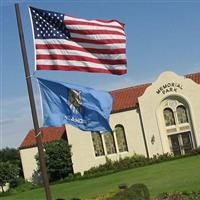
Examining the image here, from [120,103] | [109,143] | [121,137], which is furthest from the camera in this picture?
[120,103]

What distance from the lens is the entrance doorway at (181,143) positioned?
165ft

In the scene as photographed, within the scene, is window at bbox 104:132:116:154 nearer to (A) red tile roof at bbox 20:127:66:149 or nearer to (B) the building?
(B) the building

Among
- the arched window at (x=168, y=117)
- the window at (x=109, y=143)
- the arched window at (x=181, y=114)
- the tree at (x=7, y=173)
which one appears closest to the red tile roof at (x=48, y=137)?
the tree at (x=7, y=173)

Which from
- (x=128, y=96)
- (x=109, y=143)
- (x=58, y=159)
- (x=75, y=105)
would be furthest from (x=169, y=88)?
(x=75, y=105)

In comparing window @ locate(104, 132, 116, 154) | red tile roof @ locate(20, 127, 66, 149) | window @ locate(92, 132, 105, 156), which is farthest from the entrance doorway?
red tile roof @ locate(20, 127, 66, 149)

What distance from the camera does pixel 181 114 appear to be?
50625mm

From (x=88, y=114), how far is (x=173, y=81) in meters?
37.8

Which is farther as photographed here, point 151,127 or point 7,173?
point 7,173

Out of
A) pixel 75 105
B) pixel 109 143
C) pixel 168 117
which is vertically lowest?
pixel 75 105

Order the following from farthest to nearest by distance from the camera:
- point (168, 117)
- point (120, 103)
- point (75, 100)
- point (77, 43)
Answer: point (120, 103) → point (168, 117) → point (75, 100) → point (77, 43)

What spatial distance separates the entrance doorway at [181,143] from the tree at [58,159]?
31.6 feet

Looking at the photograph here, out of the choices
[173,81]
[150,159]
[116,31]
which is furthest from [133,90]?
[116,31]

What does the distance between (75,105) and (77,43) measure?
4.59 ft

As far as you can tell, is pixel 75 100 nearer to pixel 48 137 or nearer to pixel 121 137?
pixel 121 137
